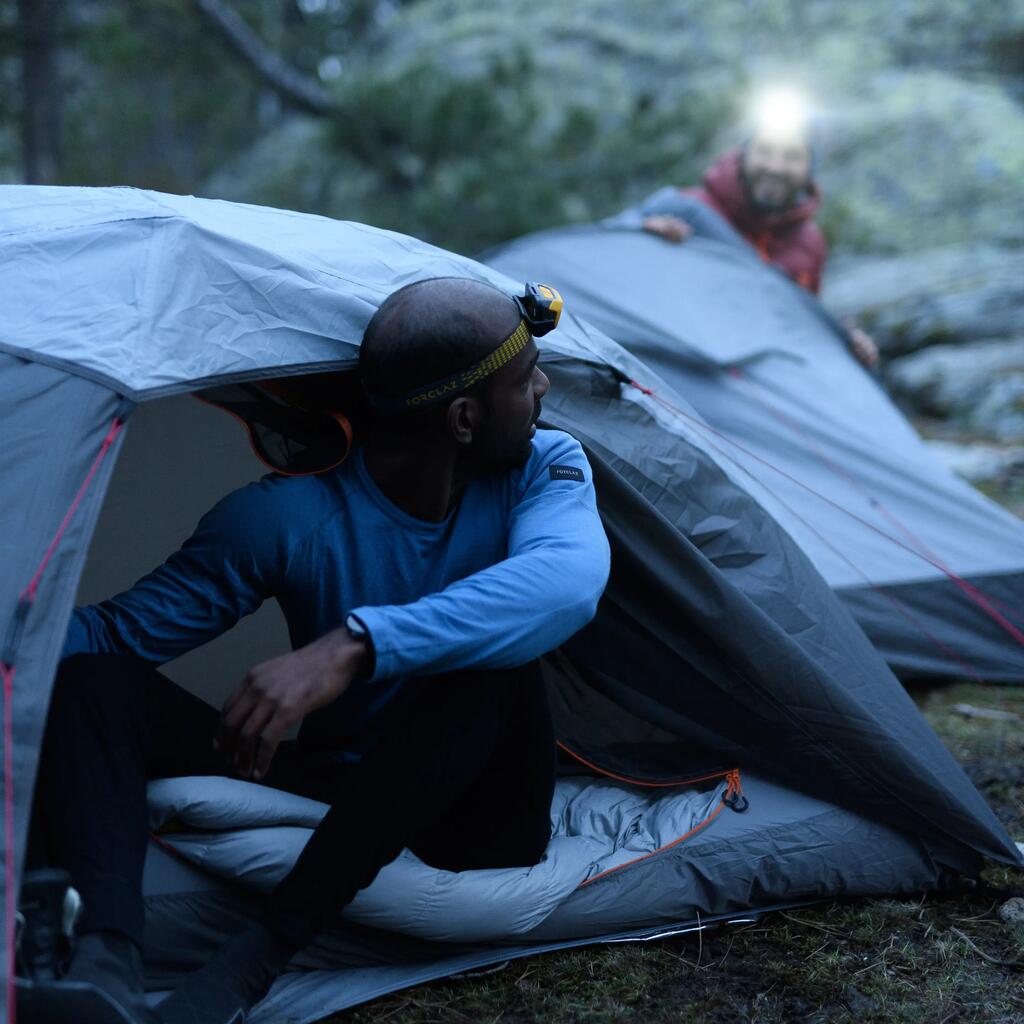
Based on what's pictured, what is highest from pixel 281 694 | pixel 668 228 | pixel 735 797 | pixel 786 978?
pixel 668 228

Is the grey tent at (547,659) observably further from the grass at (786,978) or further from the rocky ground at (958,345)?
the rocky ground at (958,345)

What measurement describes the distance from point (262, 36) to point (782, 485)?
881 cm

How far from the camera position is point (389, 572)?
199cm

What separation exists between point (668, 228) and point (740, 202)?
2.11ft

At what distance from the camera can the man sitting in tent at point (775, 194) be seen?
462cm

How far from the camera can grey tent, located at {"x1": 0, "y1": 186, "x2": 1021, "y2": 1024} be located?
1692 mm

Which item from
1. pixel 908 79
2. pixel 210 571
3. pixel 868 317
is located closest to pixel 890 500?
pixel 210 571

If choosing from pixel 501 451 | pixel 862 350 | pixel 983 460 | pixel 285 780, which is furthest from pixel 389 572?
pixel 983 460

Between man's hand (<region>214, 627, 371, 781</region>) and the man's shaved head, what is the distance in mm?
421

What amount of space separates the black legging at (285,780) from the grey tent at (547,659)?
0.13 meters

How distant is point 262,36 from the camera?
1076cm

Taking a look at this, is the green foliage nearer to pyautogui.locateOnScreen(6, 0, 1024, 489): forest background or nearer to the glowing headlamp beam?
pyautogui.locateOnScreen(6, 0, 1024, 489): forest background

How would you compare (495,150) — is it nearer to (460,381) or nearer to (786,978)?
(460,381)

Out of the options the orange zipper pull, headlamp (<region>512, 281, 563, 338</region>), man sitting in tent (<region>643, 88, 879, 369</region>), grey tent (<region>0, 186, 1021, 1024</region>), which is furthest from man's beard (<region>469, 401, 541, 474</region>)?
man sitting in tent (<region>643, 88, 879, 369</region>)
